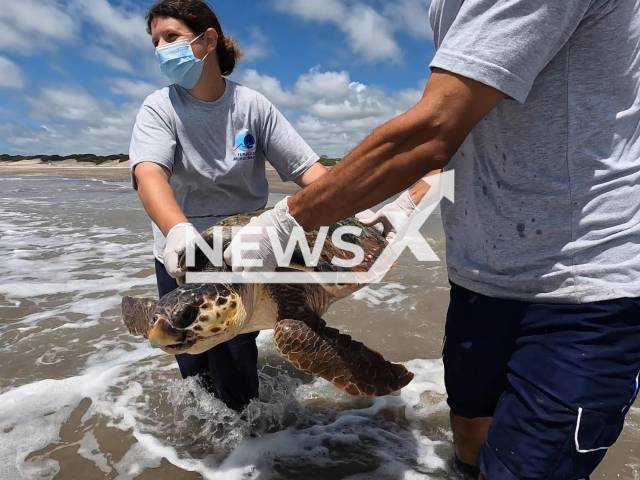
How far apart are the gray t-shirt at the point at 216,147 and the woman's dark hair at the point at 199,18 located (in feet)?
0.66

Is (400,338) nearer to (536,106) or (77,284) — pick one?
(536,106)

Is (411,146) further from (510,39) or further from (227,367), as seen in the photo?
(227,367)

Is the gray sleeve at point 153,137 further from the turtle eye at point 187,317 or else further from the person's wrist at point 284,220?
the person's wrist at point 284,220

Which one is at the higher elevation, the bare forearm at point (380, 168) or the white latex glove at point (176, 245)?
the bare forearm at point (380, 168)

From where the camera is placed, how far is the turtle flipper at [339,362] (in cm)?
190

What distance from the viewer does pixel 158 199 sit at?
1.98 m

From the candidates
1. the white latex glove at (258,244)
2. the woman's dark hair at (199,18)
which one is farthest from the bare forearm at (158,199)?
the woman's dark hair at (199,18)

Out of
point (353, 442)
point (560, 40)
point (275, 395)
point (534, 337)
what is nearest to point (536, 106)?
point (560, 40)

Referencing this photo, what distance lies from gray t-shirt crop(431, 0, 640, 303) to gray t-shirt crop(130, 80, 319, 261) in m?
1.25

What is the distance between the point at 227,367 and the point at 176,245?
935 millimetres

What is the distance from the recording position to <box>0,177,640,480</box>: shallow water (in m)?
2.25

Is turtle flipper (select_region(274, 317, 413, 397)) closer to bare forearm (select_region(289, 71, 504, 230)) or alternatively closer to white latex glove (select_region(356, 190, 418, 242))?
white latex glove (select_region(356, 190, 418, 242))

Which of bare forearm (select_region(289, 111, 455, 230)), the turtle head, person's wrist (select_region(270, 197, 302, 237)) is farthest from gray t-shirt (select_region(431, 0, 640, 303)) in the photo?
the turtle head

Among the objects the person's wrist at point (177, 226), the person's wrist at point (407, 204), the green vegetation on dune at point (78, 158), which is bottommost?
the person's wrist at point (177, 226)
